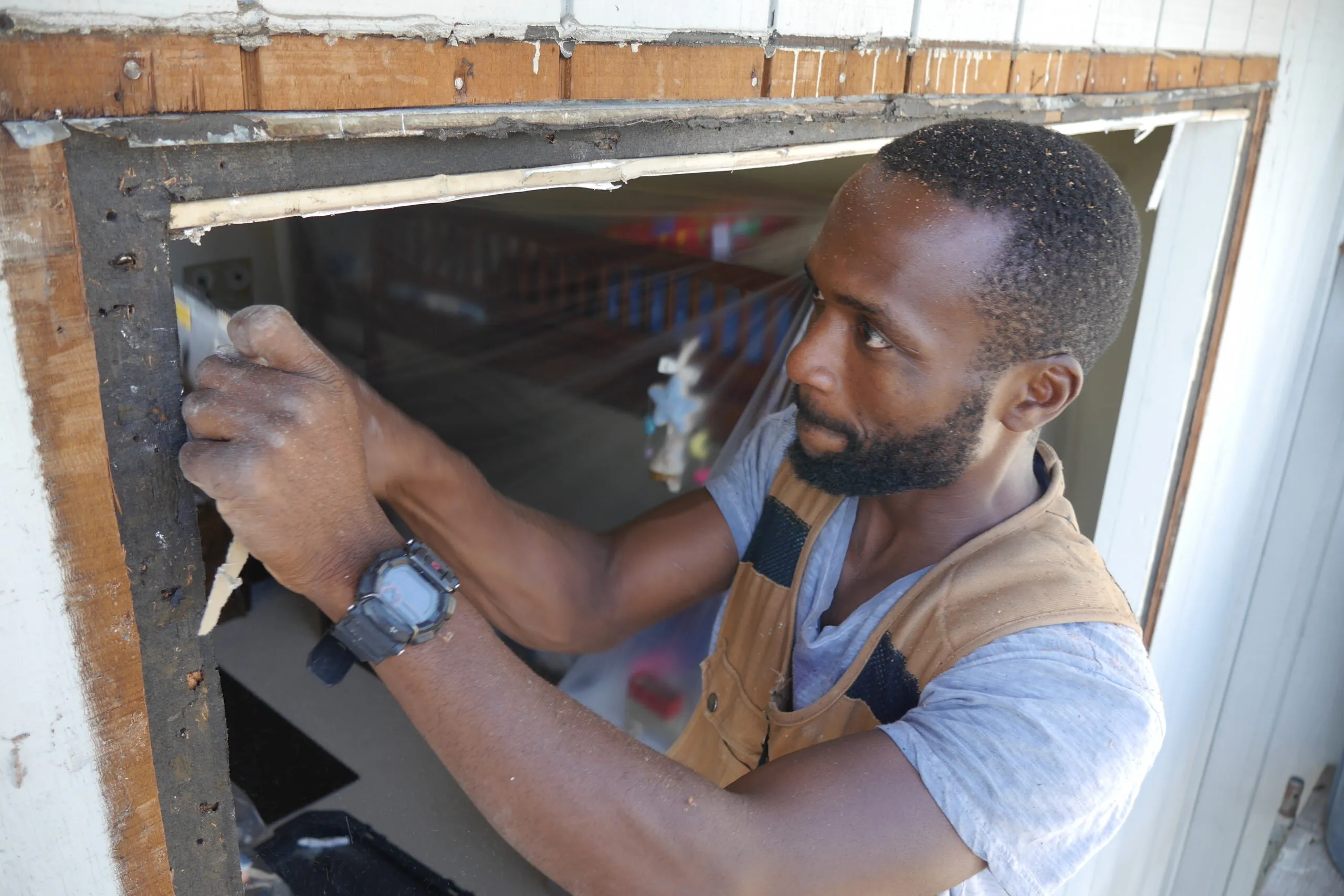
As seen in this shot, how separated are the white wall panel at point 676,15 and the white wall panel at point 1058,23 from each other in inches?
26.7

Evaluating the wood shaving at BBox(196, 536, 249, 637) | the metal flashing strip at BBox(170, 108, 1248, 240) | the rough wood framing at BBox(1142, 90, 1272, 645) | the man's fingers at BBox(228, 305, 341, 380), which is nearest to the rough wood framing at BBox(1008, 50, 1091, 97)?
the metal flashing strip at BBox(170, 108, 1248, 240)

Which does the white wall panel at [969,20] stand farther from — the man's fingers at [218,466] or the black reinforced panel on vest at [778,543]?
the man's fingers at [218,466]

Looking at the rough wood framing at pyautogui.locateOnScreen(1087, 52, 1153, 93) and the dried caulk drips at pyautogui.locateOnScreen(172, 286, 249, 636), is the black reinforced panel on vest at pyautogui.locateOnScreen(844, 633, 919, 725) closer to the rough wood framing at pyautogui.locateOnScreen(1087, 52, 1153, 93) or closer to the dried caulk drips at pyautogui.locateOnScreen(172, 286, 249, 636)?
the dried caulk drips at pyautogui.locateOnScreen(172, 286, 249, 636)

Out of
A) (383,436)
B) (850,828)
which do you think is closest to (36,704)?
(383,436)

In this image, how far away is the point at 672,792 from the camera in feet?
2.92

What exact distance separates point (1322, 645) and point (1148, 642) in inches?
87.2

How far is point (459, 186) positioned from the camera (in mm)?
866

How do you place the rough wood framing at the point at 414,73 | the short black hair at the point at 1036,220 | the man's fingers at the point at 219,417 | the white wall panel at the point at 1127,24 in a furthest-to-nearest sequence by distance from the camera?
the white wall panel at the point at 1127,24
the short black hair at the point at 1036,220
the man's fingers at the point at 219,417
the rough wood framing at the point at 414,73

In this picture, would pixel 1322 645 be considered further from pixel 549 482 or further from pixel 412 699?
pixel 412 699

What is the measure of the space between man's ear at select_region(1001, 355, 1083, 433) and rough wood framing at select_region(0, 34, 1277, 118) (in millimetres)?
448

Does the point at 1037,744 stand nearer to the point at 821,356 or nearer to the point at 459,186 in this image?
the point at 821,356

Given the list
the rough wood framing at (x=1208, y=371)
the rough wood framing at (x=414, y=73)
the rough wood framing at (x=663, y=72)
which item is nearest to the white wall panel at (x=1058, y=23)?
the rough wood framing at (x=414, y=73)

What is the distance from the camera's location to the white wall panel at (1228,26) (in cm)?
213

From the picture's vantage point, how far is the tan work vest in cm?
115
